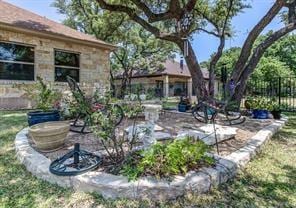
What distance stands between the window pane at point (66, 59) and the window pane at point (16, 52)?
109cm

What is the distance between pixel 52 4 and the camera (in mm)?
17203

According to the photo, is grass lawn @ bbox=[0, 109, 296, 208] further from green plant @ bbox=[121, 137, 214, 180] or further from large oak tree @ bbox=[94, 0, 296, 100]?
large oak tree @ bbox=[94, 0, 296, 100]

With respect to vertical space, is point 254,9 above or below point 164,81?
above

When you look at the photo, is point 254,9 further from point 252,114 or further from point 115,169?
point 115,169

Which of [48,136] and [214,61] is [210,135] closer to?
[48,136]

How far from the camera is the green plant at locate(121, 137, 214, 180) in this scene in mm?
2434

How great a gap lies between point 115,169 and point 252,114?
5549 millimetres

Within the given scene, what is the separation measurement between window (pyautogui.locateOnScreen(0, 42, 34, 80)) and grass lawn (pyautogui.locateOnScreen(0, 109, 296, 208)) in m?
6.43

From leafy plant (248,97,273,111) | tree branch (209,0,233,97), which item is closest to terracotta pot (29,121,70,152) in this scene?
leafy plant (248,97,273,111)

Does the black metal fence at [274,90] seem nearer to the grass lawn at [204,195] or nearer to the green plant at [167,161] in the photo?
the grass lawn at [204,195]

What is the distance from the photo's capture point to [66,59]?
10.3 m

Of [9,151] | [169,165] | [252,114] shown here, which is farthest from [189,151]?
[252,114]

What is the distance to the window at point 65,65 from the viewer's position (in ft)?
32.9

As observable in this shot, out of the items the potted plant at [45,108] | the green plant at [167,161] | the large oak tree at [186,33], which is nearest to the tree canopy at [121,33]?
the large oak tree at [186,33]
